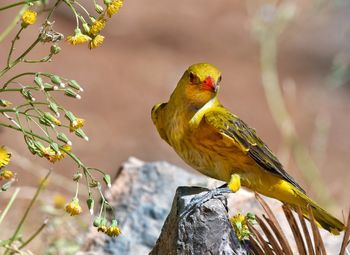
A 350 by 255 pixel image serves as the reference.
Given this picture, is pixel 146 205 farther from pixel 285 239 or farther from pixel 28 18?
pixel 28 18

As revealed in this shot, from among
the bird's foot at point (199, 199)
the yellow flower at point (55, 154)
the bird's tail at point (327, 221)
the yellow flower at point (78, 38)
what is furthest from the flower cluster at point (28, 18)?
the bird's tail at point (327, 221)

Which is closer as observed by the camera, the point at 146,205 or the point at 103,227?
the point at 103,227

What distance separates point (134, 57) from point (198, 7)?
→ 4.65 feet

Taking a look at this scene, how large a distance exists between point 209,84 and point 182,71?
5149 mm

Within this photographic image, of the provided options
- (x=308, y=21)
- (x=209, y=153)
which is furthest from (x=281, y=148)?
(x=209, y=153)

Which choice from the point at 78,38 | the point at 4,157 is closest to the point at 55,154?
the point at 4,157

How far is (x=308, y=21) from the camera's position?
9.20 metres

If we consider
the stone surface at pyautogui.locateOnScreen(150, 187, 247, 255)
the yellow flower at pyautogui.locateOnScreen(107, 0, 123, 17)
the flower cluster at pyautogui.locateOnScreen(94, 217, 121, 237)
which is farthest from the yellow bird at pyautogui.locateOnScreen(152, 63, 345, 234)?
the yellow flower at pyautogui.locateOnScreen(107, 0, 123, 17)

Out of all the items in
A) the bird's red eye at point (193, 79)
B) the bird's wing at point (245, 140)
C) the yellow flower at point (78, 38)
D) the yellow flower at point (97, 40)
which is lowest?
the yellow flower at point (78, 38)

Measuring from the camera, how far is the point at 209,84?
306cm

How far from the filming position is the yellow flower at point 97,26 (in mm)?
2406

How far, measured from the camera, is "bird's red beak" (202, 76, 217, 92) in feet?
10.0

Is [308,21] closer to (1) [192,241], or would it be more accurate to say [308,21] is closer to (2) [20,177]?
(2) [20,177]

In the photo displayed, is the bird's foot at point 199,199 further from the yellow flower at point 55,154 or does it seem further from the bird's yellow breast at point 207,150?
the yellow flower at point 55,154
